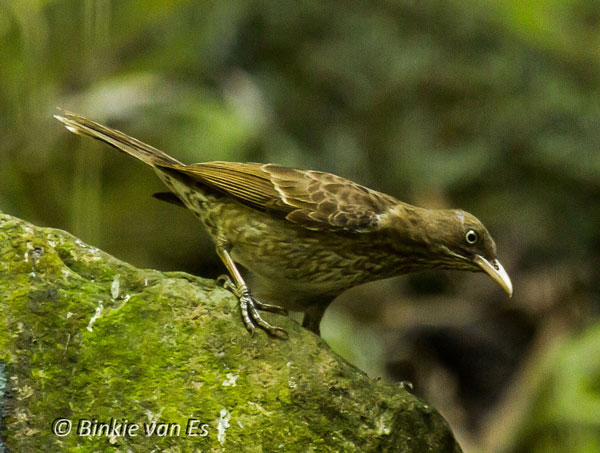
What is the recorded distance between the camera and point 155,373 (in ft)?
12.1

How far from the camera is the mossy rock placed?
11.5ft

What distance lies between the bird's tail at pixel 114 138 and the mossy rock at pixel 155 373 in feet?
3.28

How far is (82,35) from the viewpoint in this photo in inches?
352

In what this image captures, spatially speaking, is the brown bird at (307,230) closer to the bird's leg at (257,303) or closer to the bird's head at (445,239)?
the bird's head at (445,239)

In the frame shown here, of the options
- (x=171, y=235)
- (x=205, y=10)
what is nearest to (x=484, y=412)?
(x=171, y=235)

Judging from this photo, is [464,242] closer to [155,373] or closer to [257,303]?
[257,303]

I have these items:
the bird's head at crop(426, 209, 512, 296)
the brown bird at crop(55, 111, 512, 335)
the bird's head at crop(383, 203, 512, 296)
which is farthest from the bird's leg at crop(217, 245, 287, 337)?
the bird's head at crop(426, 209, 512, 296)

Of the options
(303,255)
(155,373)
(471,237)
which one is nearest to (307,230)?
(303,255)

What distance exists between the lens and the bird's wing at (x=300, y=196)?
15.8 ft

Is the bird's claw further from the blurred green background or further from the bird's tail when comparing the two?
the blurred green background

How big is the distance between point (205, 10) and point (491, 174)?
362cm

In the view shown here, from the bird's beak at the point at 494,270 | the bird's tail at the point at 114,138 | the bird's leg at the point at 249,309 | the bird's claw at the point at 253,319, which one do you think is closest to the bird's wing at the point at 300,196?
the bird's tail at the point at 114,138

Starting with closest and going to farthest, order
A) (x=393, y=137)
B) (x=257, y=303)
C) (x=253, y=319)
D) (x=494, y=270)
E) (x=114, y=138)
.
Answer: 1. (x=253, y=319)
2. (x=257, y=303)
3. (x=114, y=138)
4. (x=494, y=270)
5. (x=393, y=137)

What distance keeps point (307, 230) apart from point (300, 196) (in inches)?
7.6
